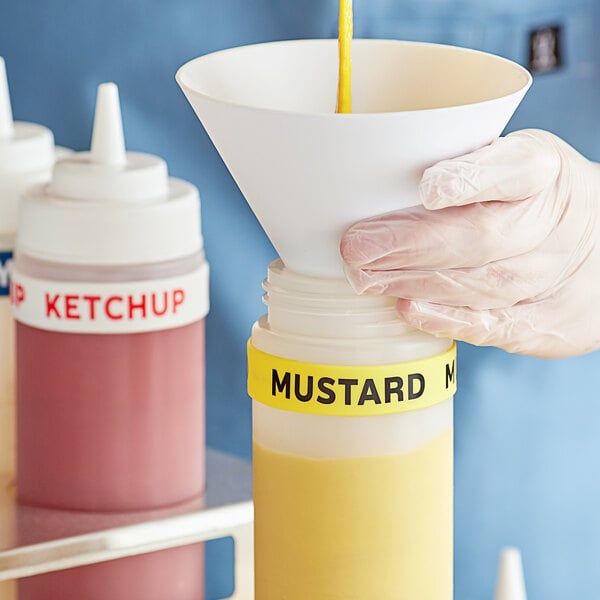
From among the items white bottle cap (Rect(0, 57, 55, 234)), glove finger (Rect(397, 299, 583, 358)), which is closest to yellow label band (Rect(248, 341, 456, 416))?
glove finger (Rect(397, 299, 583, 358))

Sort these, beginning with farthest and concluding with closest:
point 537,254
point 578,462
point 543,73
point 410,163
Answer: point 578,462 → point 543,73 → point 537,254 → point 410,163

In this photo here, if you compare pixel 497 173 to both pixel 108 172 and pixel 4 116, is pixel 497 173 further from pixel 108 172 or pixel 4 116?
pixel 4 116

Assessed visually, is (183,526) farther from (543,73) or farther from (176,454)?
(543,73)

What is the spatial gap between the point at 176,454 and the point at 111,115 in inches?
9.6

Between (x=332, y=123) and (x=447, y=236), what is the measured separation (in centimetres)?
13

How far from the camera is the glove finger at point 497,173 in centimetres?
64

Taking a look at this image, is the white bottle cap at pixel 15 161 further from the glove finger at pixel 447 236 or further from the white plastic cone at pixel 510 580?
the white plastic cone at pixel 510 580

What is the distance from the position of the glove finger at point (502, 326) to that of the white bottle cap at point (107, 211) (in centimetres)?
21

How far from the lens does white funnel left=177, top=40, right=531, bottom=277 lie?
24.2 inches

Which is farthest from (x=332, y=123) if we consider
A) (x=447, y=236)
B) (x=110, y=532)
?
(x=110, y=532)

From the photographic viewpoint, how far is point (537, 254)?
0.80 meters

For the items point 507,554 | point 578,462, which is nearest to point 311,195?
point 507,554

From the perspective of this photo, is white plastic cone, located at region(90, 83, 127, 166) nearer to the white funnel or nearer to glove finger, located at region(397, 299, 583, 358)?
the white funnel

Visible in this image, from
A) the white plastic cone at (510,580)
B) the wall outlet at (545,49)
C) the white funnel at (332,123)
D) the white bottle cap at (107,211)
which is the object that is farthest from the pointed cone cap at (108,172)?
the wall outlet at (545,49)
